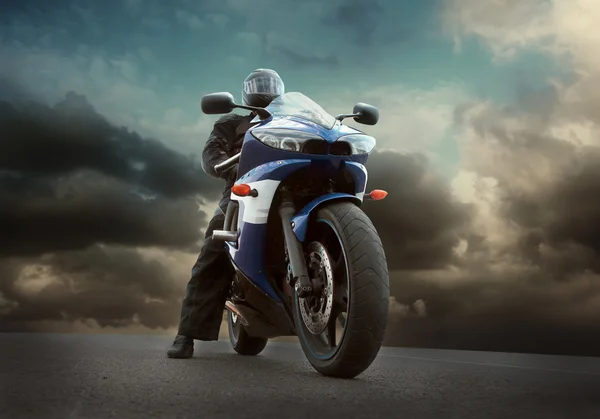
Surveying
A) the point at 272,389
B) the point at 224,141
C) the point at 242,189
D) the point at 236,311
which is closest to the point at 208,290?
the point at 236,311

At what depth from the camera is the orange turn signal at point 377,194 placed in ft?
16.0

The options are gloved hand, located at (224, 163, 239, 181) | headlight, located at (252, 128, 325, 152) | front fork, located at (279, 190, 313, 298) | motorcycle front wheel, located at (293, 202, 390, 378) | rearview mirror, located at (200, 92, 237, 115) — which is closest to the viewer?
motorcycle front wheel, located at (293, 202, 390, 378)

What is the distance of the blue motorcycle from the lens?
3.91 meters

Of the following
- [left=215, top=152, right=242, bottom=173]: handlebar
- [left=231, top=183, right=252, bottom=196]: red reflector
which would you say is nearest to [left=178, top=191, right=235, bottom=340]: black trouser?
[left=215, top=152, right=242, bottom=173]: handlebar

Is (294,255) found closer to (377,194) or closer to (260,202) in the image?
(260,202)

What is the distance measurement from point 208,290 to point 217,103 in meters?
1.62

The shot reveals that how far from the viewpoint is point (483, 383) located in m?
4.23

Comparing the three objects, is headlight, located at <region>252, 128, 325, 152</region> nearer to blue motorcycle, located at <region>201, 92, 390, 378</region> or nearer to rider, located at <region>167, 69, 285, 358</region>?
blue motorcycle, located at <region>201, 92, 390, 378</region>

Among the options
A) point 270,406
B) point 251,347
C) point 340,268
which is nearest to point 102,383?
point 270,406

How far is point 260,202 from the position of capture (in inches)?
180

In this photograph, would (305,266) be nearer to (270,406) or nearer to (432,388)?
(432,388)

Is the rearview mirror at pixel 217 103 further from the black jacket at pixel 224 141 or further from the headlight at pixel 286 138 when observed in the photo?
the black jacket at pixel 224 141

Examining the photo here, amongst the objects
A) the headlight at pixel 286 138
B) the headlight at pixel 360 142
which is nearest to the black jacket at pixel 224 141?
the headlight at pixel 286 138

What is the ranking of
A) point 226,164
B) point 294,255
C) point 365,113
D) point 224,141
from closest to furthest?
point 294,255 < point 365,113 < point 226,164 < point 224,141
